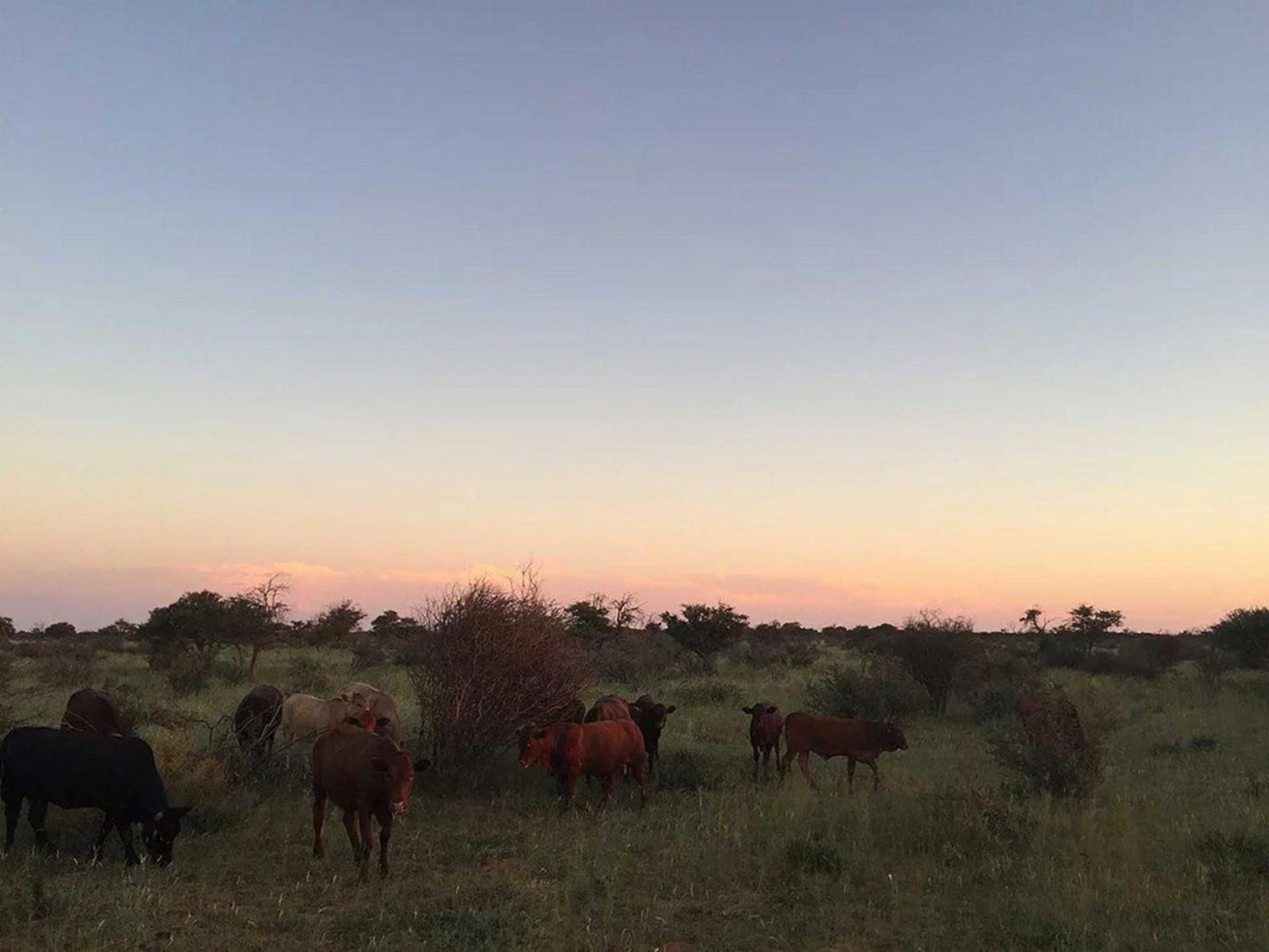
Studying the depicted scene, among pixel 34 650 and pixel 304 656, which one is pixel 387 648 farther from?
pixel 34 650

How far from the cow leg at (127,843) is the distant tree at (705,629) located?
98.6ft

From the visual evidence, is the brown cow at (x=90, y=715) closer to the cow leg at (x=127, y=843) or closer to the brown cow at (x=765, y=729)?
the cow leg at (x=127, y=843)

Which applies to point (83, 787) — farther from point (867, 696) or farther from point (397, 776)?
point (867, 696)

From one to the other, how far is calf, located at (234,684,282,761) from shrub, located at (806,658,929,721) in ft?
43.6

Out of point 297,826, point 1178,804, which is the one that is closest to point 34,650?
point 297,826

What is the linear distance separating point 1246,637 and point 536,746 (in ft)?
110

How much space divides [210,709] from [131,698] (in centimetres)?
172

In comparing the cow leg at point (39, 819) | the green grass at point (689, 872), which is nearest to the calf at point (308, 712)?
the green grass at point (689, 872)

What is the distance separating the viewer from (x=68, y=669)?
24844 mm

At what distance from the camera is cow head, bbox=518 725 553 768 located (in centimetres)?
1177

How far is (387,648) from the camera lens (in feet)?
126

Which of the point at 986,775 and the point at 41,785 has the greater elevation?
the point at 41,785

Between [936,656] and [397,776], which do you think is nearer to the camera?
[397,776]

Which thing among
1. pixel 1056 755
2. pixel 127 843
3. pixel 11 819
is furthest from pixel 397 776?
pixel 1056 755
